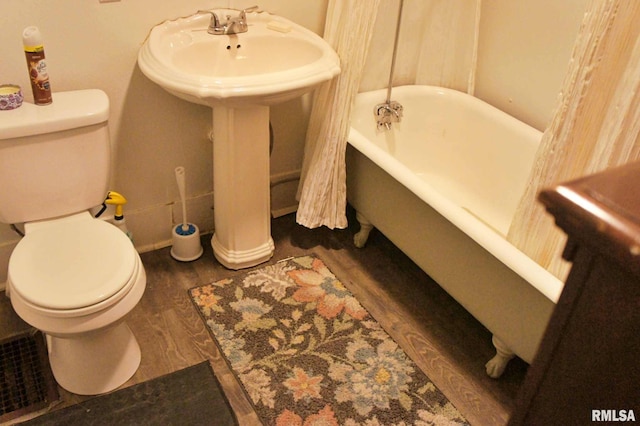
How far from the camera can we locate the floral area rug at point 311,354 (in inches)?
69.1

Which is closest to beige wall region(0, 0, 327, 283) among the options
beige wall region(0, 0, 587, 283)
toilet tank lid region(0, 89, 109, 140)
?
beige wall region(0, 0, 587, 283)

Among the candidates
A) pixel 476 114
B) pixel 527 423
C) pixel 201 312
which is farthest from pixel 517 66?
pixel 527 423

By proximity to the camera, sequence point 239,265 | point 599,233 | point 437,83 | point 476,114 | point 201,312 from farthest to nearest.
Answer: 1. point 437,83
2. point 476,114
3. point 239,265
4. point 201,312
5. point 599,233

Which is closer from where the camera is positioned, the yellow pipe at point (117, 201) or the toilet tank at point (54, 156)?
the toilet tank at point (54, 156)

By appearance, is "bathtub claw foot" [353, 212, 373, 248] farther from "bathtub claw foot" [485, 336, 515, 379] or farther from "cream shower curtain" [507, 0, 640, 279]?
"cream shower curtain" [507, 0, 640, 279]

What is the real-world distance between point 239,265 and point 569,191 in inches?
73.8

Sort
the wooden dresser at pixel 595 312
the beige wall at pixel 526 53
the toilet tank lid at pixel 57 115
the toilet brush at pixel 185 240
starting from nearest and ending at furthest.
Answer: the wooden dresser at pixel 595 312, the toilet tank lid at pixel 57 115, the beige wall at pixel 526 53, the toilet brush at pixel 185 240

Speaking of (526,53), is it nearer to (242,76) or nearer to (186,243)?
(242,76)

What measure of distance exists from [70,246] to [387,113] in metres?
1.42

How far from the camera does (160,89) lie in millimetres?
2055

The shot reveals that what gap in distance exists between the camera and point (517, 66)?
2.35 m

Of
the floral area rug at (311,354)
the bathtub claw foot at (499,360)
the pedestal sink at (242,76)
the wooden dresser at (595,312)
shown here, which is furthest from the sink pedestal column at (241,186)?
the wooden dresser at (595,312)

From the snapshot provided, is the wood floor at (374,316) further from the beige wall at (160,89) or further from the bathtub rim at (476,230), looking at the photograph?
the bathtub rim at (476,230)

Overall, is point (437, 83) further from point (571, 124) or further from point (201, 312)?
point (201, 312)
